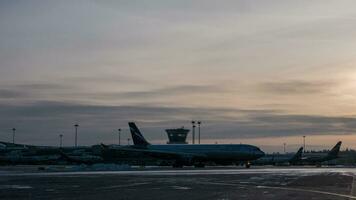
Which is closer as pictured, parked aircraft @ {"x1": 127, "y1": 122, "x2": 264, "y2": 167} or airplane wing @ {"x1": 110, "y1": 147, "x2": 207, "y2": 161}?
parked aircraft @ {"x1": 127, "y1": 122, "x2": 264, "y2": 167}

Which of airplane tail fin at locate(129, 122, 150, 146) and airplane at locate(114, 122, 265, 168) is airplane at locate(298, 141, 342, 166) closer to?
airplane at locate(114, 122, 265, 168)

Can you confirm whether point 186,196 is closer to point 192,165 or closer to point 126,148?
point 192,165

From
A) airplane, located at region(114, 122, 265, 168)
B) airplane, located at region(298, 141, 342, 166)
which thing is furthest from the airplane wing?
airplane, located at region(298, 141, 342, 166)

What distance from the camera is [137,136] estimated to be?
14575 centimetres

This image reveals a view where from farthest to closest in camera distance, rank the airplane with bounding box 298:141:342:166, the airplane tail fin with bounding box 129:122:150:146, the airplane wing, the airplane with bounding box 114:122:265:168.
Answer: the airplane with bounding box 298:141:342:166
the airplane tail fin with bounding box 129:122:150:146
the airplane wing
the airplane with bounding box 114:122:265:168

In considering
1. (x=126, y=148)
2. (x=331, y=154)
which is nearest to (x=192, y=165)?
(x=126, y=148)

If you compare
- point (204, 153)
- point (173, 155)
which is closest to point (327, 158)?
point (204, 153)

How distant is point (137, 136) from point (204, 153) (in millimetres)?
24043

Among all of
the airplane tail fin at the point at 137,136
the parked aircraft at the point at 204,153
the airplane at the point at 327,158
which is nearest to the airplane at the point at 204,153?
the parked aircraft at the point at 204,153

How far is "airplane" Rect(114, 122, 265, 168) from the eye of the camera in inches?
4892

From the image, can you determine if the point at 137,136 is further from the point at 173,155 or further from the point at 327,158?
the point at 327,158

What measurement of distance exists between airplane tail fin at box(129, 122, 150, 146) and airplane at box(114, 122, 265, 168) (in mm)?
9354

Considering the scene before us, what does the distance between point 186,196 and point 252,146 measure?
310 ft

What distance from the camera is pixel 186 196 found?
32.4 metres
